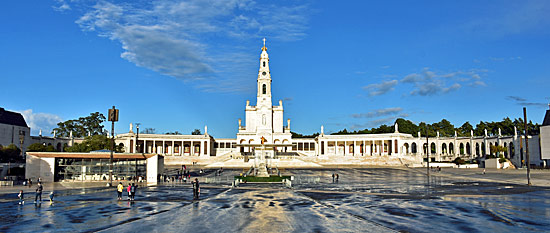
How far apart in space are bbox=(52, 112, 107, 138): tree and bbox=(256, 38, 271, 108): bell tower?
50.9 metres

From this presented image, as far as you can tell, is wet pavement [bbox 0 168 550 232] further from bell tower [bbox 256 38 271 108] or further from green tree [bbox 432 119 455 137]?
green tree [bbox 432 119 455 137]

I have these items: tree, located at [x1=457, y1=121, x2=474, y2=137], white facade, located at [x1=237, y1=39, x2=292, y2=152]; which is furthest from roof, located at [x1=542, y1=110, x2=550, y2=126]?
white facade, located at [x1=237, y1=39, x2=292, y2=152]

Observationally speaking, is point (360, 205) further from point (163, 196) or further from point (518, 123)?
point (518, 123)

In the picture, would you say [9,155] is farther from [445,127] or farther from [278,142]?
[445,127]

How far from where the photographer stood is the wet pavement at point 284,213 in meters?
16.9

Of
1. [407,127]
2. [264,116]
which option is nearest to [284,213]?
[264,116]

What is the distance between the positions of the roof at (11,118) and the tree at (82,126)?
31.3 meters

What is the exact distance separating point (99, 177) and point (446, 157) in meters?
90.3

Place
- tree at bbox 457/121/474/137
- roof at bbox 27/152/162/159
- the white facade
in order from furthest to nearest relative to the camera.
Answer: tree at bbox 457/121/474/137, the white facade, roof at bbox 27/152/162/159

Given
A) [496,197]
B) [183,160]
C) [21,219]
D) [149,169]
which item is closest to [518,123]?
[183,160]

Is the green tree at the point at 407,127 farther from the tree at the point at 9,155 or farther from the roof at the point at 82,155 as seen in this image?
the tree at the point at 9,155

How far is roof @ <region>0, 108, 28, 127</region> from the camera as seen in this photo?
82.8m

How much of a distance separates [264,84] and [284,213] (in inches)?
3894

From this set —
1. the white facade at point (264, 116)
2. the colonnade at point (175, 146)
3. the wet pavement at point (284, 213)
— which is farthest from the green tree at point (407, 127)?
the wet pavement at point (284, 213)
